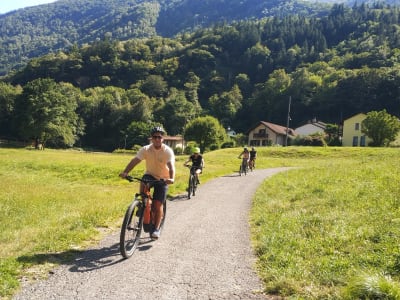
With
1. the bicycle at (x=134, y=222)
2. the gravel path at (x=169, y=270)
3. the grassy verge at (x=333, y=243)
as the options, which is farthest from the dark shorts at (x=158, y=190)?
the grassy verge at (x=333, y=243)

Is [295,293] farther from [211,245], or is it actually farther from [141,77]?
[141,77]

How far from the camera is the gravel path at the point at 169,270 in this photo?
18.3 ft

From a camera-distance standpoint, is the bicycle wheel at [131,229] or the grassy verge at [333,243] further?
the bicycle wheel at [131,229]

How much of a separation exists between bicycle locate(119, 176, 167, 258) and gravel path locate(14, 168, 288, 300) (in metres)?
0.20

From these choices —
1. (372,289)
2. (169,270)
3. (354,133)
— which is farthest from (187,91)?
(372,289)

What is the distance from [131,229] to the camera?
7477mm

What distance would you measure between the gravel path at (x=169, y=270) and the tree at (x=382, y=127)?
57657 mm

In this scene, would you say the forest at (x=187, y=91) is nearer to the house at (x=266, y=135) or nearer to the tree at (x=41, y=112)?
the tree at (x=41, y=112)

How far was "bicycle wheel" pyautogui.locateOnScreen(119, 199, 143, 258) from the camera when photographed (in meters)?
7.05

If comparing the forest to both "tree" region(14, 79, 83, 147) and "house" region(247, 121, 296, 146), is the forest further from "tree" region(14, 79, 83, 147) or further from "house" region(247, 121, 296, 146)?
"house" region(247, 121, 296, 146)

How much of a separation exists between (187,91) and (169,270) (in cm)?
16249

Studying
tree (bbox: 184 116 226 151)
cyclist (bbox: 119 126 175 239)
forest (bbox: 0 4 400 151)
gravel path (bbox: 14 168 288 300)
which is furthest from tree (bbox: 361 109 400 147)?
cyclist (bbox: 119 126 175 239)

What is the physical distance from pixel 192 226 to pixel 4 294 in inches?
220

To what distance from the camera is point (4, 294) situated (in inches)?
206
